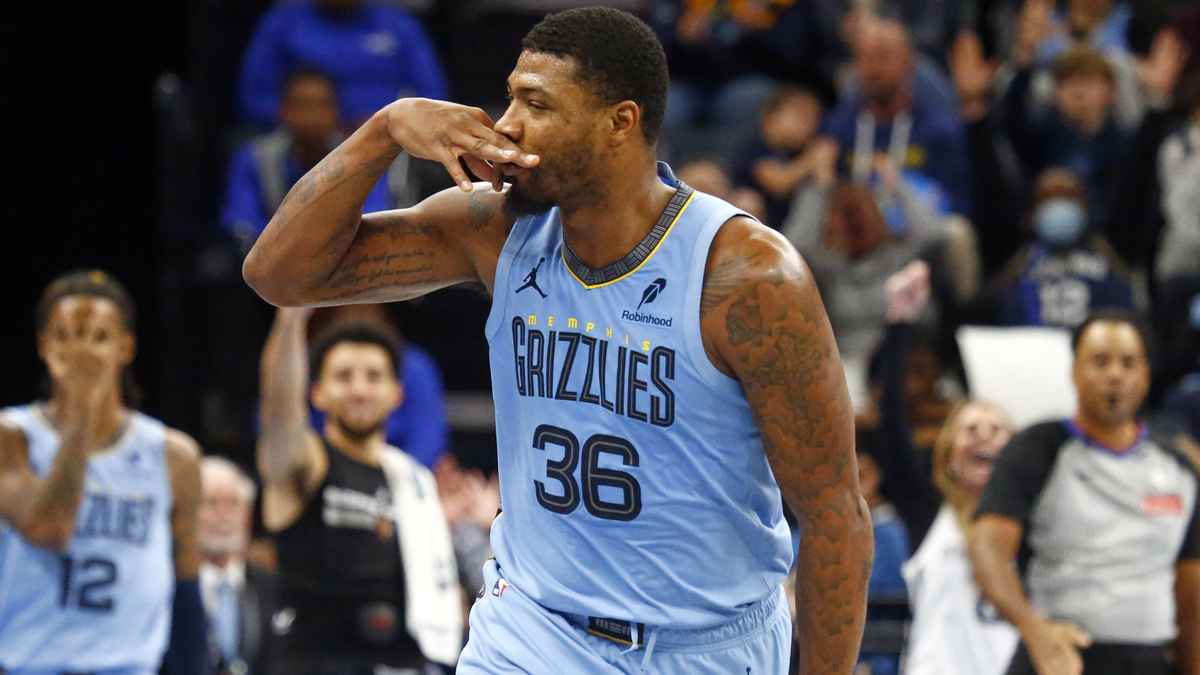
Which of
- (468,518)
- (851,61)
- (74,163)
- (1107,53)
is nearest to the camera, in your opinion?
(468,518)

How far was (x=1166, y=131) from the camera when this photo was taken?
29.7 ft

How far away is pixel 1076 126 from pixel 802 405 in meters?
7.00

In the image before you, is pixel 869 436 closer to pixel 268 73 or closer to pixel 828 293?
pixel 828 293

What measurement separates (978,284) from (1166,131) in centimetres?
147

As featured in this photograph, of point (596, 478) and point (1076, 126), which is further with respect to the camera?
point (1076, 126)

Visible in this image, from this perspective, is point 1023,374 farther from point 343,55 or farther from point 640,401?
point 640,401

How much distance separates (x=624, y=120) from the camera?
319 centimetres

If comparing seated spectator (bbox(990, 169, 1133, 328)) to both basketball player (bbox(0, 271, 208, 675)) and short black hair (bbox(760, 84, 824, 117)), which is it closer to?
short black hair (bbox(760, 84, 824, 117))

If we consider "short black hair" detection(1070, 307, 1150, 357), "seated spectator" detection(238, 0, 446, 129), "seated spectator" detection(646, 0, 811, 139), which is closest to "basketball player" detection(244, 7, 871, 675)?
"short black hair" detection(1070, 307, 1150, 357)

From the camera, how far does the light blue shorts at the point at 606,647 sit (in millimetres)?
3135

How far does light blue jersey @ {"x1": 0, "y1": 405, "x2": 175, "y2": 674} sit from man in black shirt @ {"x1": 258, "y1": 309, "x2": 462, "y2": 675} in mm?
491

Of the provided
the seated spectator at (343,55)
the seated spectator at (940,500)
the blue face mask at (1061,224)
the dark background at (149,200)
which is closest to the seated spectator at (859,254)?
the seated spectator at (940,500)

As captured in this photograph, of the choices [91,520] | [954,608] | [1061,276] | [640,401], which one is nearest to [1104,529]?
[954,608]

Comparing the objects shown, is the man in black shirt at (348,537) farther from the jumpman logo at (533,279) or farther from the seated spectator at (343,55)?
the seated spectator at (343,55)
